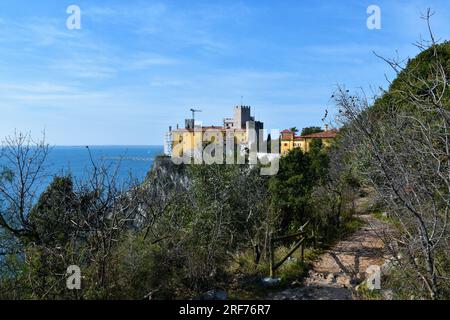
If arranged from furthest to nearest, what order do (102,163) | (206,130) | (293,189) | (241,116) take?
(241,116), (206,130), (293,189), (102,163)

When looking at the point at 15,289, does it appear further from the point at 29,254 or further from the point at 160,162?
the point at 160,162

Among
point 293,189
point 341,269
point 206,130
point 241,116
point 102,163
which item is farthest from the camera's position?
point 241,116

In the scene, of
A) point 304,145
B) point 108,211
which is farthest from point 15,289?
A: point 304,145

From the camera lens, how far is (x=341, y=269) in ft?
27.4

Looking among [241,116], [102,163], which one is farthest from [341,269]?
[241,116]

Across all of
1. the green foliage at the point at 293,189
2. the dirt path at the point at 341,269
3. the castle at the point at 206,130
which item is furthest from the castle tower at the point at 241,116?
the dirt path at the point at 341,269

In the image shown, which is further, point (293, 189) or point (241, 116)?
point (241, 116)

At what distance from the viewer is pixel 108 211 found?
5965mm

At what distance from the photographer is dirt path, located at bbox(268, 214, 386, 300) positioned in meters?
6.79

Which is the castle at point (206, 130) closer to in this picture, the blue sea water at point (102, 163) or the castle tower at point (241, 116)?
the castle tower at point (241, 116)

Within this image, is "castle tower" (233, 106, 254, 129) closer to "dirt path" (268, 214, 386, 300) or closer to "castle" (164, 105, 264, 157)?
"castle" (164, 105, 264, 157)

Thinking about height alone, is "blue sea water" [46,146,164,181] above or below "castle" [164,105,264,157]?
below

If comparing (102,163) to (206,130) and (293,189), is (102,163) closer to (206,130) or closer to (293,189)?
(293,189)

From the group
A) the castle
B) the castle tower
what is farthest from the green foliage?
the castle tower
